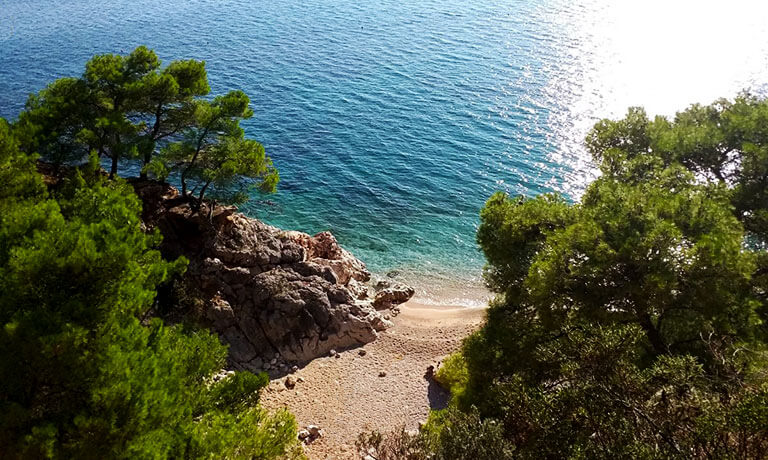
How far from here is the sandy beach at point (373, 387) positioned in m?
25.8

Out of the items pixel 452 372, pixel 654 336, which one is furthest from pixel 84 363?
pixel 452 372

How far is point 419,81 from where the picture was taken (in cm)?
6594

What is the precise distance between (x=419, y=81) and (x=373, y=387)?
1850 inches

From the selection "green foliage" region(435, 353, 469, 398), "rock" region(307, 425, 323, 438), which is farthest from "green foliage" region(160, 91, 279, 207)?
"green foliage" region(435, 353, 469, 398)

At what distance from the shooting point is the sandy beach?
2577 cm

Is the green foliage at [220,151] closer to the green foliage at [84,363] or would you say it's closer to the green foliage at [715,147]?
the green foliage at [84,363]

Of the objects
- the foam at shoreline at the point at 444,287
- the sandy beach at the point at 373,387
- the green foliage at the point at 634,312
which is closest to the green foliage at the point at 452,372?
the green foliage at the point at 634,312

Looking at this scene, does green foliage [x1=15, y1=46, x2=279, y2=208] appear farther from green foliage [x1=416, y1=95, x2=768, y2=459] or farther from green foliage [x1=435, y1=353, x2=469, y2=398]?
green foliage [x1=416, y1=95, x2=768, y2=459]

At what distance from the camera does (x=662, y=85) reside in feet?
199

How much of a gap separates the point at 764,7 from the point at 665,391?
101 m

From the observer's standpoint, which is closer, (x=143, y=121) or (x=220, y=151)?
(x=220, y=151)

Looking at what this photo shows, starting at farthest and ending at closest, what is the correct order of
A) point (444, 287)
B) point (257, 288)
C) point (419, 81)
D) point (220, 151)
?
1. point (419, 81)
2. point (444, 287)
3. point (220, 151)
4. point (257, 288)

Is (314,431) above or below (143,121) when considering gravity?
below

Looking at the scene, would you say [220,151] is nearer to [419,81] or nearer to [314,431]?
[314,431]
